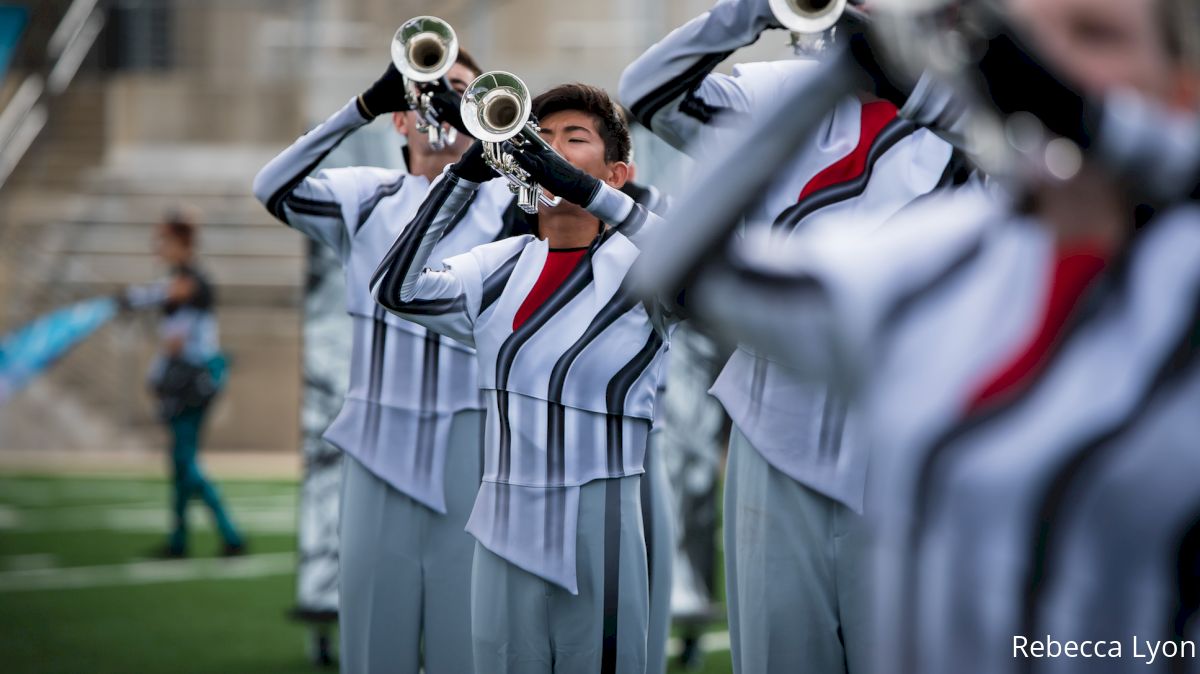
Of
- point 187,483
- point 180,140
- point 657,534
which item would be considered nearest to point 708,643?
point 657,534

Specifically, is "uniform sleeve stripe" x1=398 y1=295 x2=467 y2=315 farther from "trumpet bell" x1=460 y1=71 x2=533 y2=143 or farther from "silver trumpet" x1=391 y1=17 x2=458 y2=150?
"silver trumpet" x1=391 y1=17 x2=458 y2=150

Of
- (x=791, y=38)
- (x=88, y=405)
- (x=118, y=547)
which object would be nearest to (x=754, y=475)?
(x=791, y=38)

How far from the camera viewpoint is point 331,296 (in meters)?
6.21

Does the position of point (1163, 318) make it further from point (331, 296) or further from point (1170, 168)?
point (331, 296)

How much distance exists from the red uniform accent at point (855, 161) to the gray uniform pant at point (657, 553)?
98cm

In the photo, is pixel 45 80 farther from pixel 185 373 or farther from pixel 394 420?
pixel 394 420

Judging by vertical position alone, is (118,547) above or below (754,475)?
below

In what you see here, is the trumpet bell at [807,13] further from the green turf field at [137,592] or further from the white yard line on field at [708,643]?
the white yard line on field at [708,643]

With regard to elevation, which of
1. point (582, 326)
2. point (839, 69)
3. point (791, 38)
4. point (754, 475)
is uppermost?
point (791, 38)

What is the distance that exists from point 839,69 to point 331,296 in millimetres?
4918

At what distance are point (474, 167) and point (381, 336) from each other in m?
0.84

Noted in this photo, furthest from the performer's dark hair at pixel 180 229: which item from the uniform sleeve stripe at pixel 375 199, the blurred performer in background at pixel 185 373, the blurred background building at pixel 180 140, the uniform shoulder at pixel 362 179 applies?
the blurred background building at pixel 180 140

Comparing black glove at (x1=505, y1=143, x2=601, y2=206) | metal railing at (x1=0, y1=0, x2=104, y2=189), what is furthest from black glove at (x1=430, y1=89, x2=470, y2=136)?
metal railing at (x1=0, y1=0, x2=104, y2=189)

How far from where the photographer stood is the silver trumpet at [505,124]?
10.7 feet
